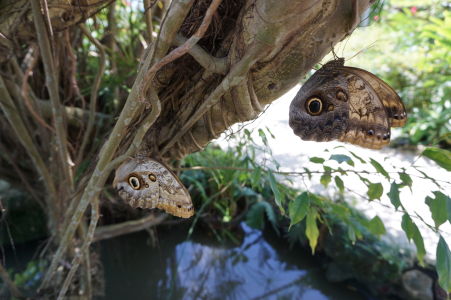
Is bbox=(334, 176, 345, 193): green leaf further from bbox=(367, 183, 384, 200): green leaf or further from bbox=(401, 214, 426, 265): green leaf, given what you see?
bbox=(401, 214, 426, 265): green leaf

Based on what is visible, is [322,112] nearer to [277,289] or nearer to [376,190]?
[376,190]

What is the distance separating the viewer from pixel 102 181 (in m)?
0.86

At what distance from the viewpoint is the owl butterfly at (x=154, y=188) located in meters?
0.71

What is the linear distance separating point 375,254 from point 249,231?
997mm

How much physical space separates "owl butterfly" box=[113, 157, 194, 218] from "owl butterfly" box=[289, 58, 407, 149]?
0.29 meters

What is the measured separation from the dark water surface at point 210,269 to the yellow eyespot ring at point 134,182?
63.6 inches

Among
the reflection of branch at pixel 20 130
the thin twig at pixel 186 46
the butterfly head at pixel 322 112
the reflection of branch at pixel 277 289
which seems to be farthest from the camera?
the reflection of branch at pixel 277 289

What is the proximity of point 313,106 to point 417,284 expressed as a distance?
73.3 inches

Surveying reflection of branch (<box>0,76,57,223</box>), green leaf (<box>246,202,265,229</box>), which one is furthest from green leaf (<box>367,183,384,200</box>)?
green leaf (<box>246,202,265,229</box>)

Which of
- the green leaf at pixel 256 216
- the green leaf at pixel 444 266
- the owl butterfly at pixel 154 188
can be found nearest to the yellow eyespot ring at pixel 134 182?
the owl butterfly at pixel 154 188

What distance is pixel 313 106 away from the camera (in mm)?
634

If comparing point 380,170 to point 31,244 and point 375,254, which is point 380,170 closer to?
point 375,254

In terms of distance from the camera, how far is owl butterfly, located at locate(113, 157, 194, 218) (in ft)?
2.33

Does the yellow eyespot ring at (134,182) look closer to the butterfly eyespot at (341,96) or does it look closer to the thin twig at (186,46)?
the thin twig at (186,46)
